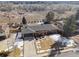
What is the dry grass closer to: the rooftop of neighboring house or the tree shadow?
the rooftop of neighboring house

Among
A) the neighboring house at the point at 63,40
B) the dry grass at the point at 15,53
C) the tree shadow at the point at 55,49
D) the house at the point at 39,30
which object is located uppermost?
the house at the point at 39,30

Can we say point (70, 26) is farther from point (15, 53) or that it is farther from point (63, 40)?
point (15, 53)

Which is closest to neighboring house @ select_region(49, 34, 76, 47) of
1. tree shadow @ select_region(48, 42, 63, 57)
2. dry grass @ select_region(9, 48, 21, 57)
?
tree shadow @ select_region(48, 42, 63, 57)

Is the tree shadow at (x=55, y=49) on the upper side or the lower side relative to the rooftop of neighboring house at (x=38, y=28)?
lower

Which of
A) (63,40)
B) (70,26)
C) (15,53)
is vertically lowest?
(15,53)

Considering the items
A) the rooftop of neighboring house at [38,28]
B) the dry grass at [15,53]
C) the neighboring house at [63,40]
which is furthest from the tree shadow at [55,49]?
the dry grass at [15,53]

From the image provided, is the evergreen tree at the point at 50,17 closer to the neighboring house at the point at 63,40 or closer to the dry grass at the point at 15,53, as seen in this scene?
the neighboring house at the point at 63,40

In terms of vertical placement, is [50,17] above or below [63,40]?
above

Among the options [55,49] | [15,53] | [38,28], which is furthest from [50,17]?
[15,53]

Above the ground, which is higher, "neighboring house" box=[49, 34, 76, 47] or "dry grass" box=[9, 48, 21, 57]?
"neighboring house" box=[49, 34, 76, 47]

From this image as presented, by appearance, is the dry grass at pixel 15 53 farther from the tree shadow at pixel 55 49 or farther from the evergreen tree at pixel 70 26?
the evergreen tree at pixel 70 26

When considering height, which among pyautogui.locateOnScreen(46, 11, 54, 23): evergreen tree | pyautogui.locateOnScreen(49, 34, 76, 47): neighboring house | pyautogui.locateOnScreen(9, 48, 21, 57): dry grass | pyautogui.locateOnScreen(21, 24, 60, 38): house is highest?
pyautogui.locateOnScreen(46, 11, 54, 23): evergreen tree
